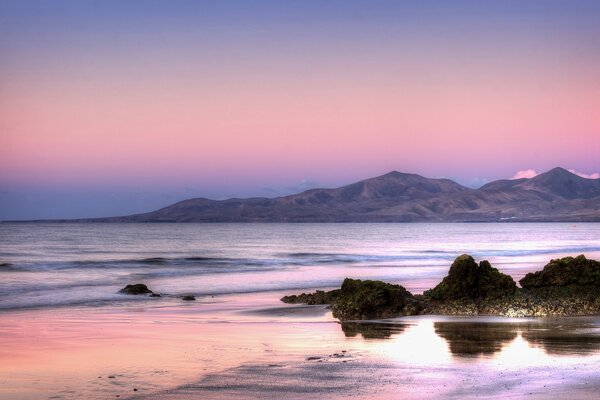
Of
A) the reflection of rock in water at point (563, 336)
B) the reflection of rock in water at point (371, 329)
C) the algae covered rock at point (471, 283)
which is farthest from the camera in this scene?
the algae covered rock at point (471, 283)

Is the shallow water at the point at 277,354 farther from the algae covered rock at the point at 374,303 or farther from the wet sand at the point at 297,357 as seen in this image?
the algae covered rock at the point at 374,303

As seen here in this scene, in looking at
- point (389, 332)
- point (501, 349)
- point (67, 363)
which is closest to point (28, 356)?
point (67, 363)

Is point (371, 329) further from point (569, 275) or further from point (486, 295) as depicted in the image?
point (569, 275)

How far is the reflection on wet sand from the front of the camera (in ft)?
54.8

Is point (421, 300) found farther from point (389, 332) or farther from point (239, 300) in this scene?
point (239, 300)

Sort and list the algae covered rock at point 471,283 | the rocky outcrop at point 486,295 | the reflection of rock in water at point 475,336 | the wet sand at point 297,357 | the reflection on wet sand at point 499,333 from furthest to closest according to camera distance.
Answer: the algae covered rock at point 471,283
the rocky outcrop at point 486,295
the reflection of rock in water at point 475,336
the reflection on wet sand at point 499,333
the wet sand at point 297,357

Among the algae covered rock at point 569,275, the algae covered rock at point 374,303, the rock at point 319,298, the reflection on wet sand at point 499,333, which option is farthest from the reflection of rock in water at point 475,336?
the rock at point 319,298

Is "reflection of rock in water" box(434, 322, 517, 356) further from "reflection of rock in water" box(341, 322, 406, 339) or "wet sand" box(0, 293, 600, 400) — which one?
"reflection of rock in water" box(341, 322, 406, 339)

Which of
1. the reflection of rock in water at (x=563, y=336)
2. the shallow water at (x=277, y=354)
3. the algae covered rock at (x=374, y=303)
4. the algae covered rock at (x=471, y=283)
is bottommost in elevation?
the shallow water at (x=277, y=354)

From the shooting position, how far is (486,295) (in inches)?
959

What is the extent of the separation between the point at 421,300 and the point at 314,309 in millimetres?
3485

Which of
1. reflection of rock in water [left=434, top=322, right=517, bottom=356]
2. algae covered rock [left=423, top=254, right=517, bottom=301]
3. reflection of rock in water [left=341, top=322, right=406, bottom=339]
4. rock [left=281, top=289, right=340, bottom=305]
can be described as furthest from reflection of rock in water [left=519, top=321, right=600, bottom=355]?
rock [left=281, top=289, right=340, bottom=305]

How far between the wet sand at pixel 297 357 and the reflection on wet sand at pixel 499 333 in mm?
25

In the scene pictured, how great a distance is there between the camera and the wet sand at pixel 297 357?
12.9 metres
